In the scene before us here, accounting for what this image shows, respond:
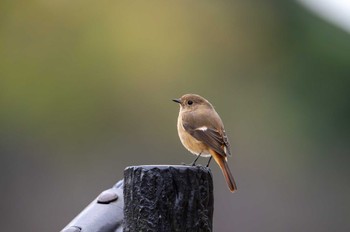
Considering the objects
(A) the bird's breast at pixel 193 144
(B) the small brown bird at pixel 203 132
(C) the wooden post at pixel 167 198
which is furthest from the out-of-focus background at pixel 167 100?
(C) the wooden post at pixel 167 198

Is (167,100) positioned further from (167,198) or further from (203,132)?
(167,198)

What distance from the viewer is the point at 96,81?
10391mm

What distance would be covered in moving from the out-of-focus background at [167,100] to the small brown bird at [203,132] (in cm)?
312

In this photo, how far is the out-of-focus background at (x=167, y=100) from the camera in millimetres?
8859

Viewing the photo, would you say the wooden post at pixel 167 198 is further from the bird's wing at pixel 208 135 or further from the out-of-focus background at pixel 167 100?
the out-of-focus background at pixel 167 100

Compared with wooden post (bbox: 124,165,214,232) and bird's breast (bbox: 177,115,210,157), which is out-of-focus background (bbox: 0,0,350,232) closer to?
bird's breast (bbox: 177,115,210,157)

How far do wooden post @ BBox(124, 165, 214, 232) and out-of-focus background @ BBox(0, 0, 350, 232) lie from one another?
584 cm

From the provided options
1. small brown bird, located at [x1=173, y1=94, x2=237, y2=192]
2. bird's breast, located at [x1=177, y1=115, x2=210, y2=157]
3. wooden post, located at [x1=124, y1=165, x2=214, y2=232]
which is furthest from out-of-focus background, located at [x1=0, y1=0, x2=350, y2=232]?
wooden post, located at [x1=124, y1=165, x2=214, y2=232]

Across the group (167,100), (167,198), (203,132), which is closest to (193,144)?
(203,132)

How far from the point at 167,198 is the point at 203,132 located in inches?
99.6

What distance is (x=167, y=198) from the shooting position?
2158 mm

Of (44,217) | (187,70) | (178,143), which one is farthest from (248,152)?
(44,217)

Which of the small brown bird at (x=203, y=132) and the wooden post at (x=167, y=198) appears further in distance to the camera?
the small brown bird at (x=203, y=132)

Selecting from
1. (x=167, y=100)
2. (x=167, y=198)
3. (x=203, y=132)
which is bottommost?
(x=167, y=198)
